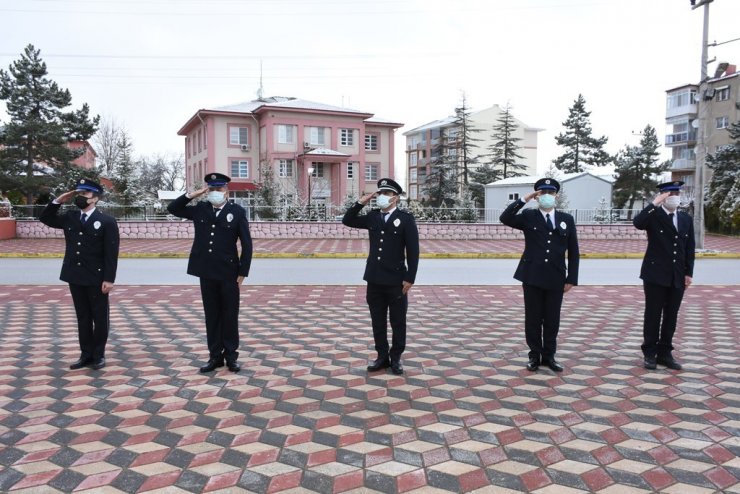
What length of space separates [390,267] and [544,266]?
145 cm

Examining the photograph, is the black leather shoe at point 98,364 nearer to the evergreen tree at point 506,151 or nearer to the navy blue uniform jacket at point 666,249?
the navy blue uniform jacket at point 666,249

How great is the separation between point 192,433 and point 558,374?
3.32 meters

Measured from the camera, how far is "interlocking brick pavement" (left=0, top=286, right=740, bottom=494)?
11.7 ft

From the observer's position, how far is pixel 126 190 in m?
32.2

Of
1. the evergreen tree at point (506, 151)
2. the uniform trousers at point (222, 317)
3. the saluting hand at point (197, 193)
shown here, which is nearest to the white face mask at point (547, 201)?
the uniform trousers at point (222, 317)

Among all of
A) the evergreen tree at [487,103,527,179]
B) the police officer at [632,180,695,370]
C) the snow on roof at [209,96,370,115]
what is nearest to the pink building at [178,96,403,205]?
the snow on roof at [209,96,370,115]

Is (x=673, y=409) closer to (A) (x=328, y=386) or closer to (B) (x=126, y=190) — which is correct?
(A) (x=328, y=386)

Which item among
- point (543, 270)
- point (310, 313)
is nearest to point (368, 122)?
point (310, 313)

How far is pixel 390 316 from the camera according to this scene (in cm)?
585

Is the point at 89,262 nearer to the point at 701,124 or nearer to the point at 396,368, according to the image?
the point at 396,368

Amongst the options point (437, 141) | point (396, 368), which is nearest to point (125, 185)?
point (396, 368)

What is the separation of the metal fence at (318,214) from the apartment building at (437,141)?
3653 centimetres

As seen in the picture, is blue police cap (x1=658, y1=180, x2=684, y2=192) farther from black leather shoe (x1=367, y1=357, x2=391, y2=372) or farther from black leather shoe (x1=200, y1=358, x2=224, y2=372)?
black leather shoe (x1=200, y1=358, x2=224, y2=372)

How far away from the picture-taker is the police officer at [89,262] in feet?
19.2
